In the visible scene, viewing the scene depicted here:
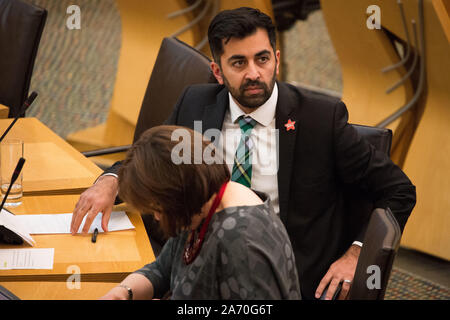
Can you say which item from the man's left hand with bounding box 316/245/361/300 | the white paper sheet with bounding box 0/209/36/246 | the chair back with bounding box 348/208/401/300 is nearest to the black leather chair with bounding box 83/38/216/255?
the white paper sheet with bounding box 0/209/36/246

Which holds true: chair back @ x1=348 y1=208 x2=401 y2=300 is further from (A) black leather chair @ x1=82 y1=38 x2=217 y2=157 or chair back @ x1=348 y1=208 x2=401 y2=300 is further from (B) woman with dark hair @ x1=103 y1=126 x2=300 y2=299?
(A) black leather chair @ x1=82 y1=38 x2=217 y2=157

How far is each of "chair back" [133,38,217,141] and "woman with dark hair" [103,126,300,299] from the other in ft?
4.04

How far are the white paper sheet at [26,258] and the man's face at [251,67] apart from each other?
29.1 inches

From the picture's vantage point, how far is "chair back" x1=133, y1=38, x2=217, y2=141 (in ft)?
8.82

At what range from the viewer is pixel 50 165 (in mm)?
2467

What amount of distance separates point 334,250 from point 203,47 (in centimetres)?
231

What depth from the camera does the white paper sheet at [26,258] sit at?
5.89ft

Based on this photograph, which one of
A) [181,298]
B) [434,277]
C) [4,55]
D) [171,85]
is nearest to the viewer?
[181,298]

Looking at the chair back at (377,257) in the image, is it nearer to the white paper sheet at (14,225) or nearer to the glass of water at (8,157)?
the white paper sheet at (14,225)

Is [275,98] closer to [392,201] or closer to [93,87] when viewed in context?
[392,201]

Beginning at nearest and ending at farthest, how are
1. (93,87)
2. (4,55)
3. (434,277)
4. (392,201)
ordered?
(392,201) < (434,277) < (4,55) < (93,87)

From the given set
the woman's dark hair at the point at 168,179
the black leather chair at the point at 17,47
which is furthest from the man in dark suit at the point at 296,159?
the black leather chair at the point at 17,47

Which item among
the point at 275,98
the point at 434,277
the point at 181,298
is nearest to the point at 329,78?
the point at 434,277

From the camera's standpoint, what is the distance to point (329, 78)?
232 inches
